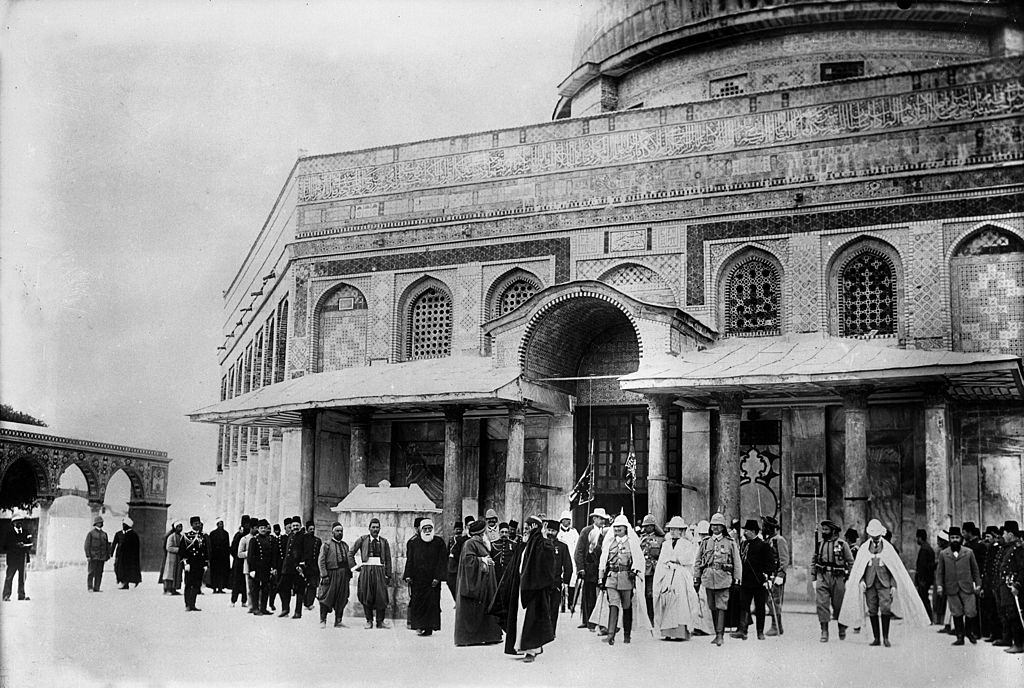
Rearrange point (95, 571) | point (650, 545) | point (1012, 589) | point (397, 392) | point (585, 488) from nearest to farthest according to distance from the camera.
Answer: point (1012, 589) → point (650, 545) → point (397, 392) → point (95, 571) → point (585, 488)

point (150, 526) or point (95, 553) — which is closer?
point (95, 553)

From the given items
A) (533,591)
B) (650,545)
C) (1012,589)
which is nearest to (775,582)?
(650,545)

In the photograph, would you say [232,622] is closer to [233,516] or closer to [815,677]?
[815,677]

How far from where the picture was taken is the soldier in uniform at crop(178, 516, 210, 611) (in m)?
18.1

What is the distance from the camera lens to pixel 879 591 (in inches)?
543

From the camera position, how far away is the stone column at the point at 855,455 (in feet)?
58.6

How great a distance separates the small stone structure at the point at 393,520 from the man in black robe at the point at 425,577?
4.03 ft

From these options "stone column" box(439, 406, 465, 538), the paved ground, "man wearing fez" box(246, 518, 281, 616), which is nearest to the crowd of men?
the paved ground

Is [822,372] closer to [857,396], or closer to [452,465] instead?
[857,396]

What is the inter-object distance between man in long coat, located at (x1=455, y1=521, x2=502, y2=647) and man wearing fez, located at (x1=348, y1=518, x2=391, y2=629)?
7.59 ft

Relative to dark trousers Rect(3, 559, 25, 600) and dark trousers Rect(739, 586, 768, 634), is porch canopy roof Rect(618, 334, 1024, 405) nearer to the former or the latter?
dark trousers Rect(739, 586, 768, 634)

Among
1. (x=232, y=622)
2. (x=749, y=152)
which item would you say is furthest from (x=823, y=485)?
(x=232, y=622)

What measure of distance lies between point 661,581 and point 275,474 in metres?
15.1

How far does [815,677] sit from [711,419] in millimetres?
9482
